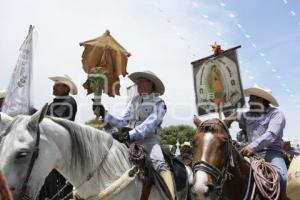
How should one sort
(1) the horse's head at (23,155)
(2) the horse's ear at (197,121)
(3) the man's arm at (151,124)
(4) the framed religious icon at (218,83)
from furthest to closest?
(4) the framed religious icon at (218,83) < (3) the man's arm at (151,124) < (2) the horse's ear at (197,121) < (1) the horse's head at (23,155)

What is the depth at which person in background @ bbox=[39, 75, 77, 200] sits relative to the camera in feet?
25.0

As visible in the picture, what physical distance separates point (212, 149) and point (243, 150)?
1373mm

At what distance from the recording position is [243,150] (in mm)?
6418

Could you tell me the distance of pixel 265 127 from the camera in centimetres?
672

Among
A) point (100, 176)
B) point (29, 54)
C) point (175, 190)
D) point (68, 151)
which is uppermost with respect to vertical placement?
point (29, 54)

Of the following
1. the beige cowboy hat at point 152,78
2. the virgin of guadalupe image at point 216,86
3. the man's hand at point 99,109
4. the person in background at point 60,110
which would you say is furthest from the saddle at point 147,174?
the person in background at point 60,110

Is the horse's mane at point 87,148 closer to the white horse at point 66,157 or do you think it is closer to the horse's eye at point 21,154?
the white horse at point 66,157

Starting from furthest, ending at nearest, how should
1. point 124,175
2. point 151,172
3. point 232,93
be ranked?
point 232,93 < point 151,172 < point 124,175

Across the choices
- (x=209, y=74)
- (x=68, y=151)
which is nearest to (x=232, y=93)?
(x=209, y=74)

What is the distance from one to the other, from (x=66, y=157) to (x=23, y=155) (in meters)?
0.74

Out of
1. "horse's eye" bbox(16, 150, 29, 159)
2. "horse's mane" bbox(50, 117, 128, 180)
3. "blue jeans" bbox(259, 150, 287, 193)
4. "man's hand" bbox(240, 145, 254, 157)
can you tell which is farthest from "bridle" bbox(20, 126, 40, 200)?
"blue jeans" bbox(259, 150, 287, 193)

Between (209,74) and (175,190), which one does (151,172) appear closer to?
(175,190)

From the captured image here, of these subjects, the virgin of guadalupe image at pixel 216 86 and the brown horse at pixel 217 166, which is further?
the virgin of guadalupe image at pixel 216 86

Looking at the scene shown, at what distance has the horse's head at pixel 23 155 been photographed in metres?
4.53
